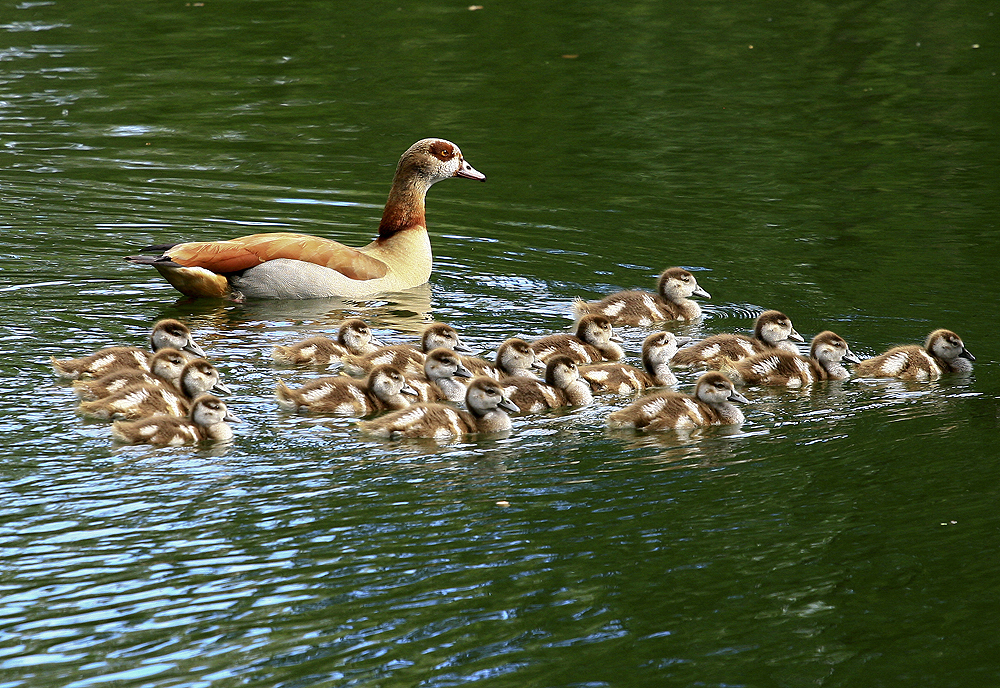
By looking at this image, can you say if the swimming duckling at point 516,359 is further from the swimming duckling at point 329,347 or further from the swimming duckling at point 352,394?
the swimming duckling at point 329,347

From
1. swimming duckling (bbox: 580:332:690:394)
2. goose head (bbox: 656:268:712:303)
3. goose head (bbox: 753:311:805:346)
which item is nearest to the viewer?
swimming duckling (bbox: 580:332:690:394)

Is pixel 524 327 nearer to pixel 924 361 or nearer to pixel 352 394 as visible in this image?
pixel 352 394

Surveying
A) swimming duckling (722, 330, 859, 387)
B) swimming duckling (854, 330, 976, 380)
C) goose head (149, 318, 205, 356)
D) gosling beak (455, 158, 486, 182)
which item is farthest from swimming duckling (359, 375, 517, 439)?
gosling beak (455, 158, 486, 182)

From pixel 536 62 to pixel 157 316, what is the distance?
10.3 meters

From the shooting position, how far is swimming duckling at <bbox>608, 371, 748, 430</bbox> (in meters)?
7.53

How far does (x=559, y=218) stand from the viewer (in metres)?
12.9

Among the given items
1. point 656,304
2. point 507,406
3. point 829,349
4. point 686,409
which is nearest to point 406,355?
point 507,406

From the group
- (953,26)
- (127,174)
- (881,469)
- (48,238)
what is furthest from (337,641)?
(953,26)

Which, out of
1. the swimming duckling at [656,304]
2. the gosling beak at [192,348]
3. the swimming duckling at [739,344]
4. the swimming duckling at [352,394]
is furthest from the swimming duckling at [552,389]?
the gosling beak at [192,348]

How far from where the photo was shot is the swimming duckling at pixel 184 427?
7070mm

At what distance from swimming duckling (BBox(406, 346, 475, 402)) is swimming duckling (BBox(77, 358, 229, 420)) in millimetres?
1172

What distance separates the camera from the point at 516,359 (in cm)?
850

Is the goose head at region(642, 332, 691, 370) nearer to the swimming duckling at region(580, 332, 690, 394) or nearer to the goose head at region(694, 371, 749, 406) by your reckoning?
the swimming duckling at region(580, 332, 690, 394)

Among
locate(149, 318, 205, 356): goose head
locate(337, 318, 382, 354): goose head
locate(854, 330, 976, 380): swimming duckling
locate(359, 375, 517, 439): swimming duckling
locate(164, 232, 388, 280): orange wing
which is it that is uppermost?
locate(164, 232, 388, 280): orange wing
